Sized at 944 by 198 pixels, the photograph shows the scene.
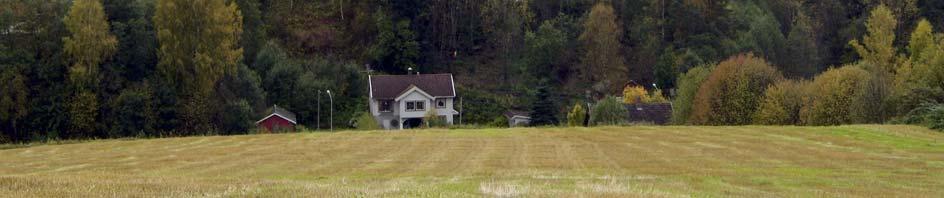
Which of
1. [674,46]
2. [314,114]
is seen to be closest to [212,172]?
[314,114]

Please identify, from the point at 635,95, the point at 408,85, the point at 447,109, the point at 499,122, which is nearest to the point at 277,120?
the point at 408,85

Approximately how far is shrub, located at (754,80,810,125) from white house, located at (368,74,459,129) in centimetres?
2238

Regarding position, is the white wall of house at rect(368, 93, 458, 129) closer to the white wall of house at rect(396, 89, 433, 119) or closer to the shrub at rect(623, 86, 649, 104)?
the white wall of house at rect(396, 89, 433, 119)

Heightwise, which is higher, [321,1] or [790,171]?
[321,1]

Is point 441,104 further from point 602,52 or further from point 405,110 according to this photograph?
point 602,52

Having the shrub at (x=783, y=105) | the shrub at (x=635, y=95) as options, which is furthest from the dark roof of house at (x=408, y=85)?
the shrub at (x=783, y=105)

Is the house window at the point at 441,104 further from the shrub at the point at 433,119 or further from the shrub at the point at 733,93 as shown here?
the shrub at the point at 733,93

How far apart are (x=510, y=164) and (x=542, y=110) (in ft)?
127

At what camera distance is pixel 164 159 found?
28125 mm

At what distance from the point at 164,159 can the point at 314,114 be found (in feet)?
120

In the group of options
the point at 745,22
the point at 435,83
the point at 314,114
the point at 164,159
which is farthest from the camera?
the point at 745,22

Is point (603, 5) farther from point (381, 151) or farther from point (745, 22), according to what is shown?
point (381, 151)

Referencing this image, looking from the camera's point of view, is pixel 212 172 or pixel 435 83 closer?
pixel 212 172

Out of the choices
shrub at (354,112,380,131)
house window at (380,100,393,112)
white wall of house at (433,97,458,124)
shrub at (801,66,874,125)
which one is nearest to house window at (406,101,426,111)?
white wall of house at (433,97,458,124)
